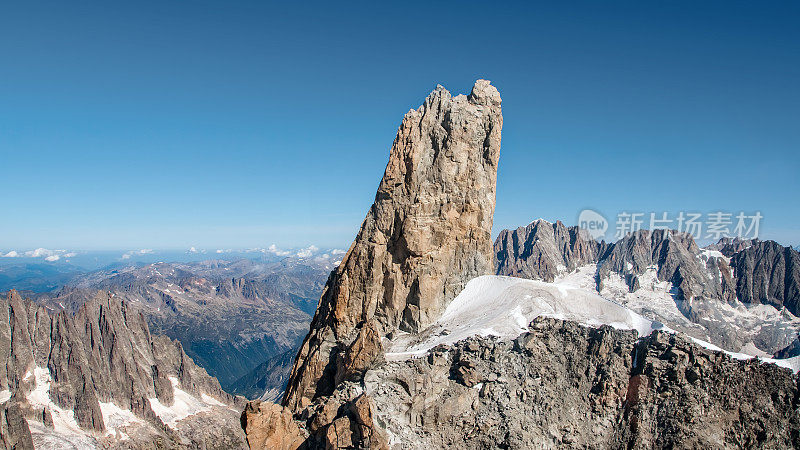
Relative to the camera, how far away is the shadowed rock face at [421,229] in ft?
168

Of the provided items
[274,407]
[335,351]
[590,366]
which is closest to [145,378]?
[335,351]

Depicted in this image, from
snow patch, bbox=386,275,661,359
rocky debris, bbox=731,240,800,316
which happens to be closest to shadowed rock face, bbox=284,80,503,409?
snow patch, bbox=386,275,661,359

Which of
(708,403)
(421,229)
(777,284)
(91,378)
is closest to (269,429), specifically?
(421,229)

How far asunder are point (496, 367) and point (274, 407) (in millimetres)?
18649

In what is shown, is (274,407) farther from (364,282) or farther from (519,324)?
(519,324)

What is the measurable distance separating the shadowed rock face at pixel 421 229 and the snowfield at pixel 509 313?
269 centimetres

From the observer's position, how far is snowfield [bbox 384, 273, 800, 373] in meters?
43.4

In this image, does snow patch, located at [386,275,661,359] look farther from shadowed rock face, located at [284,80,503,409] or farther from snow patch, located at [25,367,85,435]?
snow patch, located at [25,367,85,435]

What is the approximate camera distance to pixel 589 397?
36.0 m

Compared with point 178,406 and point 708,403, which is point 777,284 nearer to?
point 708,403

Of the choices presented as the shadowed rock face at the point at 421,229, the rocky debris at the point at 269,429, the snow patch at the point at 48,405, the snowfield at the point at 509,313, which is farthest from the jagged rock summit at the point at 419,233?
the snow patch at the point at 48,405

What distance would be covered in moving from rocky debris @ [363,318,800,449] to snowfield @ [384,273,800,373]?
4.58 meters

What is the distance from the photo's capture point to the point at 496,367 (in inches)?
1478

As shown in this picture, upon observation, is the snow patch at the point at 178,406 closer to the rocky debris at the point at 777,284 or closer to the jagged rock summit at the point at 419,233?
the jagged rock summit at the point at 419,233
